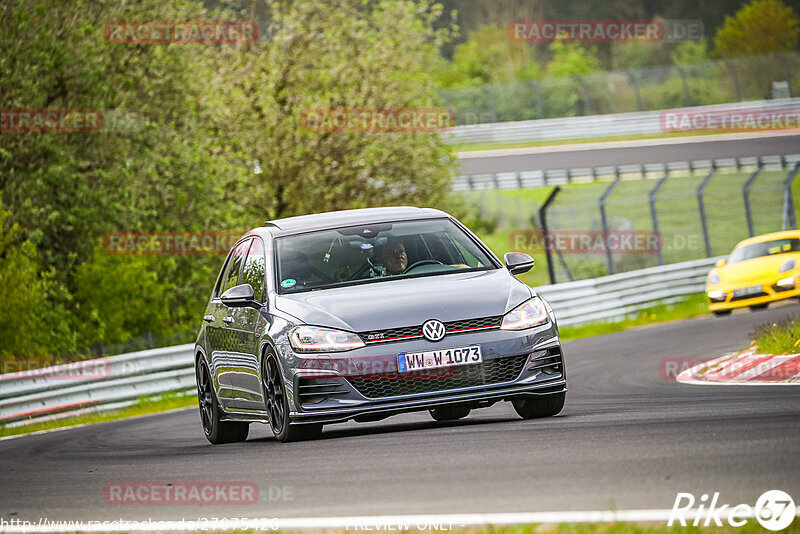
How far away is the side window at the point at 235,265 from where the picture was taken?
11330 mm

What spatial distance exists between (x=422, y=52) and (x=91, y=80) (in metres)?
11.0

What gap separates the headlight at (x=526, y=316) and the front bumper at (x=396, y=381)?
0.17 ft

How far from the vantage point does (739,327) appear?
2017cm

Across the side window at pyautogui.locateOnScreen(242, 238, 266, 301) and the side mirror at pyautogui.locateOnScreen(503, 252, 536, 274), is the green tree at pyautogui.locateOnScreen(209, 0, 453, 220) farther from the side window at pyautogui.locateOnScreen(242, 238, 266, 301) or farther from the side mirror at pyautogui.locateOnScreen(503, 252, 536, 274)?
the side mirror at pyautogui.locateOnScreen(503, 252, 536, 274)

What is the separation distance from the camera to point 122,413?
61.2 feet

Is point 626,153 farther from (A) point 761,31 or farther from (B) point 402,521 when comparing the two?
(B) point 402,521

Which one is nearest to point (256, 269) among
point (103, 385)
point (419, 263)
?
point (419, 263)

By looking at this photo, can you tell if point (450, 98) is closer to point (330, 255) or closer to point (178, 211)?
point (178, 211)

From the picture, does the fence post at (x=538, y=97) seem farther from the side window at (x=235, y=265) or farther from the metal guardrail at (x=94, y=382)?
the side window at (x=235, y=265)

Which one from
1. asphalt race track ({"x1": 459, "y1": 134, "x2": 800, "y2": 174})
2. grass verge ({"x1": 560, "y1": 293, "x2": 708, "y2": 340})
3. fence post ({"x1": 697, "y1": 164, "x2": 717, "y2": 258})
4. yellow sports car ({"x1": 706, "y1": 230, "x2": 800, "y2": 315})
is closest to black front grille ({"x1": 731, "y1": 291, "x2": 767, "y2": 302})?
yellow sports car ({"x1": 706, "y1": 230, "x2": 800, "y2": 315})

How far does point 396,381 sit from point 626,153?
4175 cm

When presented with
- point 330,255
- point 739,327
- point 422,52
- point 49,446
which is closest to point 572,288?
point 739,327

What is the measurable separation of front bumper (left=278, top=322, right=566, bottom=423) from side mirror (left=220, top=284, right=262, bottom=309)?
1.03 meters

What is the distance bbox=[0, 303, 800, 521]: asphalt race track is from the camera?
21.9ft
